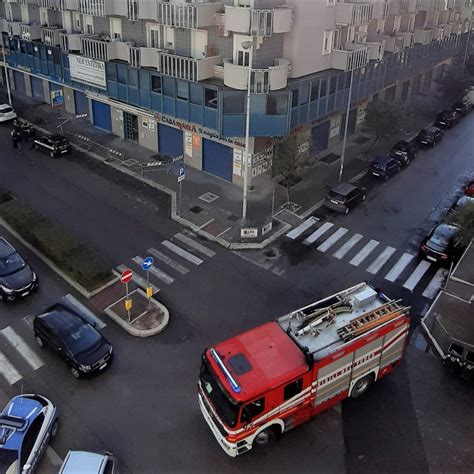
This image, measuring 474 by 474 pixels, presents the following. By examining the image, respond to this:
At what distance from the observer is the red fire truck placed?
600 inches

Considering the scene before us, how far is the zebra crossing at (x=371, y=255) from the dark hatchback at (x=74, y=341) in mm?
13393

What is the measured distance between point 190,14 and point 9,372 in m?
22.1

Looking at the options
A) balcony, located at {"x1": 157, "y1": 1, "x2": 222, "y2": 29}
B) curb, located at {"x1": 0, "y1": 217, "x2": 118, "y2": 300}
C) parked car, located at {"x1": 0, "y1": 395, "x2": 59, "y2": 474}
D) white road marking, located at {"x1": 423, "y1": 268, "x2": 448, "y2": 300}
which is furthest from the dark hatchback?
balcony, located at {"x1": 157, "y1": 1, "x2": 222, "y2": 29}

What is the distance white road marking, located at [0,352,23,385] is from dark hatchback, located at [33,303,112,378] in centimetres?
141

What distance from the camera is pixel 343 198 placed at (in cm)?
3134

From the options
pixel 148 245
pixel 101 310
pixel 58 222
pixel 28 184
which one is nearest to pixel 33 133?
pixel 28 184

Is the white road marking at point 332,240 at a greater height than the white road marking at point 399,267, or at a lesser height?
greater

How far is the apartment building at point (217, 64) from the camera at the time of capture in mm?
29703

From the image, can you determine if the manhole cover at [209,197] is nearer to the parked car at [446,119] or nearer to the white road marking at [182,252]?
the white road marking at [182,252]

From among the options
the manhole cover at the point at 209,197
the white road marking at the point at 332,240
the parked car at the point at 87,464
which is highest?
the manhole cover at the point at 209,197

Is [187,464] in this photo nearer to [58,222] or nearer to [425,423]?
[425,423]

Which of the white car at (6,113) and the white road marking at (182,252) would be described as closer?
the white road marking at (182,252)

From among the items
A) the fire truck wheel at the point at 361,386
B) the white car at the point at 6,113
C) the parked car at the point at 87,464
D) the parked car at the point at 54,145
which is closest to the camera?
the parked car at the point at 87,464

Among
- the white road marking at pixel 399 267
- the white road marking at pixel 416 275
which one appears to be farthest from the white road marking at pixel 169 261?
the white road marking at pixel 416 275
